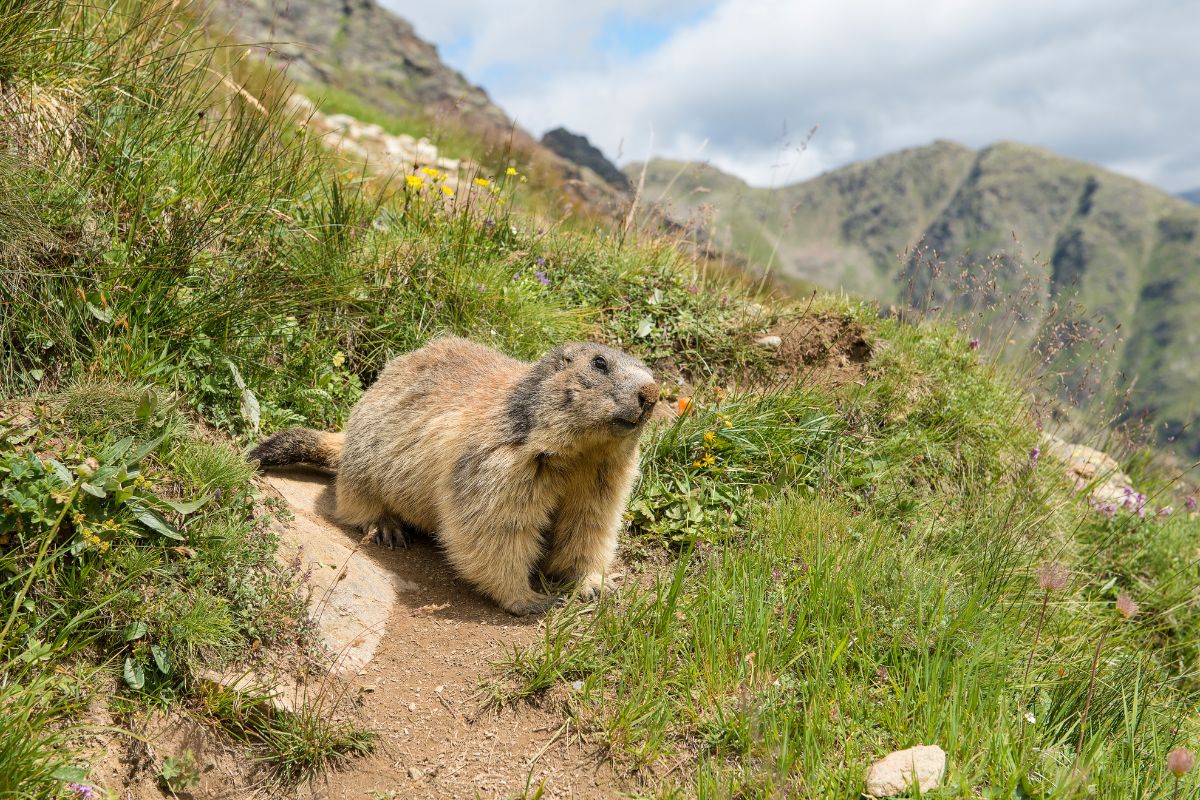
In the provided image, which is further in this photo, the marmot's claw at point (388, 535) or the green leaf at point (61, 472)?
the marmot's claw at point (388, 535)

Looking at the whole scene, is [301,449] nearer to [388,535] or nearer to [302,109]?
[388,535]

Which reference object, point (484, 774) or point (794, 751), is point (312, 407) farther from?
point (794, 751)

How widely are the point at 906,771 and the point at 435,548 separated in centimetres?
335

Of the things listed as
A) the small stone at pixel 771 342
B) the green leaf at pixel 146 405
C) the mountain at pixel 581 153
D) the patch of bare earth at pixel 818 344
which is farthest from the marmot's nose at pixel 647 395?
the mountain at pixel 581 153

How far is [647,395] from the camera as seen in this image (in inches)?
168

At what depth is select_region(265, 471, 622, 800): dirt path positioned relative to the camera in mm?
3641

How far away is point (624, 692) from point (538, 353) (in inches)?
137

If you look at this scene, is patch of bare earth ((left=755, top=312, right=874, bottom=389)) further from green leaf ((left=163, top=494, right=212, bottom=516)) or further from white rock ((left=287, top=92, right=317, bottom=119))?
green leaf ((left=163, top=494, right=212, bottom=516))

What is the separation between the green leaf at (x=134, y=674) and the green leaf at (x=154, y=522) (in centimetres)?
57

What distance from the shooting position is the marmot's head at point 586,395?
4305 millimetres

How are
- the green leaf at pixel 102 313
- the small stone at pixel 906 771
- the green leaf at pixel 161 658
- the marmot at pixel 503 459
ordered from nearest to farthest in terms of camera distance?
the small stone at pixel 906 771 → the green leaf at pixel 161 658 → the marmot at pixel 503 459 → the green leaf at pixel 102 313

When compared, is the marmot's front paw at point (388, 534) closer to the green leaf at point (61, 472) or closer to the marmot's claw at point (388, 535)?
the marmot's claw at point (388, 535)

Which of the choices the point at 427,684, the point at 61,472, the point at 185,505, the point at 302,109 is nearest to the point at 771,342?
the point at 427,684

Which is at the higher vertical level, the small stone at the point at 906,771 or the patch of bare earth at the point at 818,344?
the patch of bare earth at the point at 818,344
